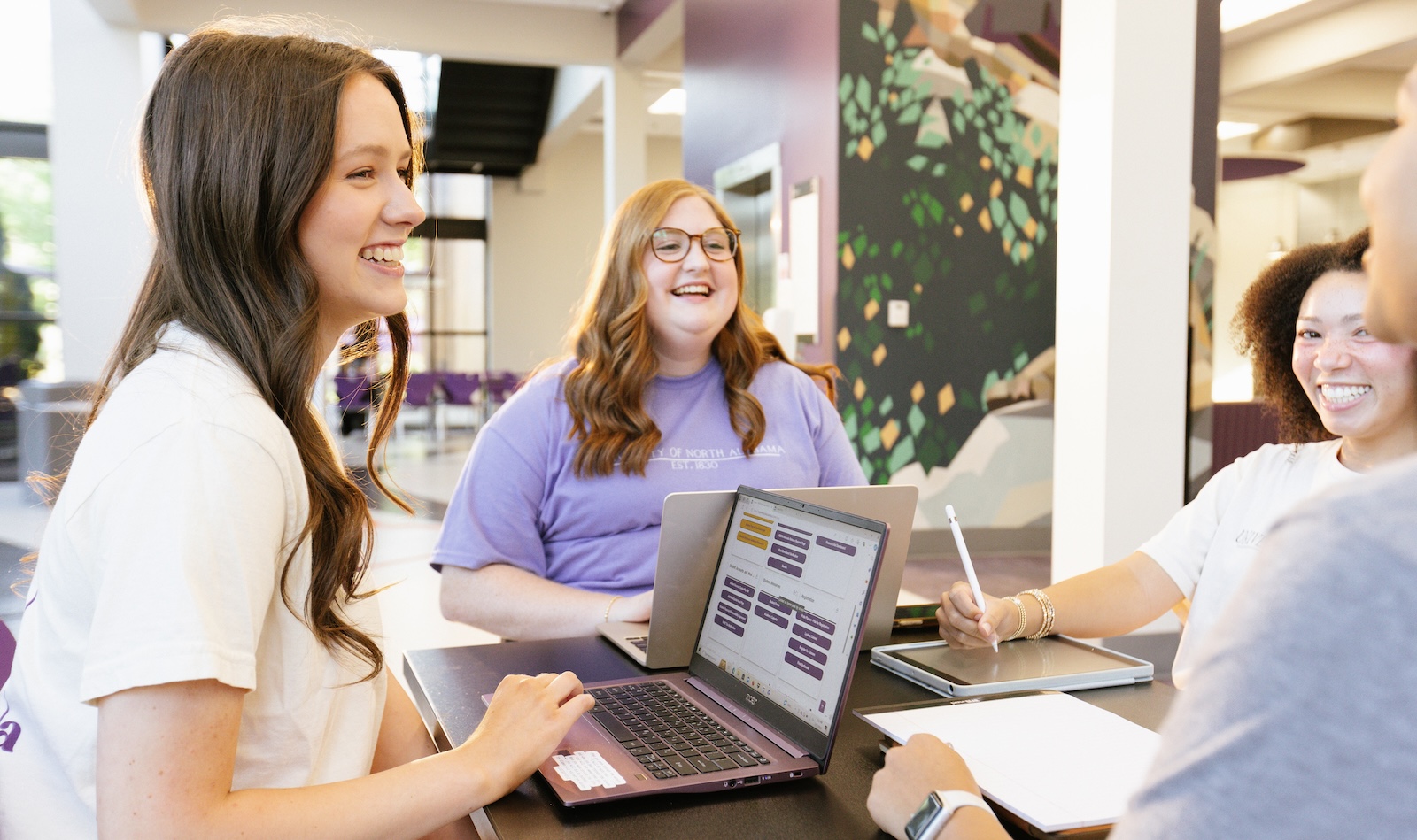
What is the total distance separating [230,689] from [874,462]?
4.75 metres

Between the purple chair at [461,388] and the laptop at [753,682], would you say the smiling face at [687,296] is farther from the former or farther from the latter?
the purple chair at [461,388]

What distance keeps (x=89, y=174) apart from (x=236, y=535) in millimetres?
8539

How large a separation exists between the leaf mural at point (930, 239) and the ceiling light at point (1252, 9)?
7.04ft

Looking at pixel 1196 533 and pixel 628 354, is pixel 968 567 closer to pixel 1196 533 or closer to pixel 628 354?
pixel 1196 533

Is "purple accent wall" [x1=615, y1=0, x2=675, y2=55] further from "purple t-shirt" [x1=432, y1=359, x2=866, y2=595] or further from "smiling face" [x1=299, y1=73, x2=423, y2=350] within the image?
"smiling face" [x1=299, y1=73, x2=423, y2=350]

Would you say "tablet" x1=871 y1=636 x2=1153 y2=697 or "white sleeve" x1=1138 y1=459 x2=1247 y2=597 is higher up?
"white sleeve" x1=1138 y1=459 x2=1247 y2=597

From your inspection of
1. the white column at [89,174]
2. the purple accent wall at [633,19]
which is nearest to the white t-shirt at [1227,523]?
the purple accent wall at [633,19]

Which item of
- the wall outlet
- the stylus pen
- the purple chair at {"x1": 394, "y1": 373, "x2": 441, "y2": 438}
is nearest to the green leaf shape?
the wall outlet

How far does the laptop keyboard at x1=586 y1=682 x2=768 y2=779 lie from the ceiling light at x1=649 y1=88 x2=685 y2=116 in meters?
8.77

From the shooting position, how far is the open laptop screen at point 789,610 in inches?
40.1

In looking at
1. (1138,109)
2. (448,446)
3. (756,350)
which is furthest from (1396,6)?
(448,446)

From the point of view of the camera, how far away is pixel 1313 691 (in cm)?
47

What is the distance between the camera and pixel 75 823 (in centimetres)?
89

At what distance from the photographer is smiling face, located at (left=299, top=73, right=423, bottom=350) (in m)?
1.04
